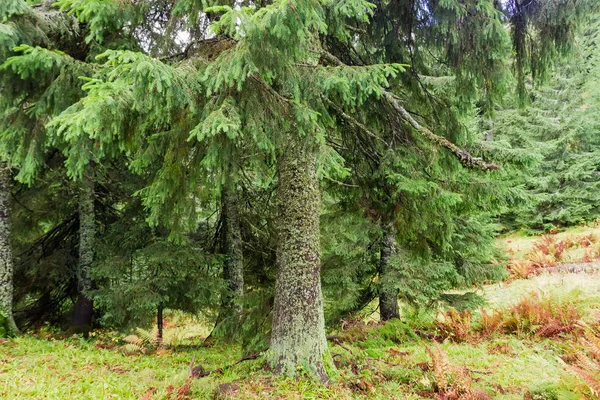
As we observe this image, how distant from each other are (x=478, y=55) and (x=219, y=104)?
3839mm

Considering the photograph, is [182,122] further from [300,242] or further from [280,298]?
[280,298]

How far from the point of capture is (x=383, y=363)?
17.5 ft

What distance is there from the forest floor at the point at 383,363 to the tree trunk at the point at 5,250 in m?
0.66

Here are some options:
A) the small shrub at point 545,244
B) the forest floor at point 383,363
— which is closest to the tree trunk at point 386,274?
the forest floor at point 383,363

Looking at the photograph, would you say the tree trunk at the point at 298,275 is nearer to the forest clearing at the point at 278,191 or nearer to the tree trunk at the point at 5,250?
the forest clearing at the point at 278,191

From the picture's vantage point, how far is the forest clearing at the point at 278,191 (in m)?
3.62

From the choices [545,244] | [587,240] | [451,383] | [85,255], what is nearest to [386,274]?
[451,383]

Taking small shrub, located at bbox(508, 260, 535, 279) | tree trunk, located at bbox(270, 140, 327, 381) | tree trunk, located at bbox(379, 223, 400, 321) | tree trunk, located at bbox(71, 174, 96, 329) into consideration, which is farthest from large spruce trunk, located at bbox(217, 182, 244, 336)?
small shrub, located at bbox(508, 260, 535, 279)

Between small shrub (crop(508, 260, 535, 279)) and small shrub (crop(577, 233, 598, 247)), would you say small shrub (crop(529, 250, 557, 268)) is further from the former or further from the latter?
small shrub (crop(577, 233, 598, 247))

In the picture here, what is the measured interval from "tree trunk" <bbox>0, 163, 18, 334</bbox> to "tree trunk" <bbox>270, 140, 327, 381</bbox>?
5117mm

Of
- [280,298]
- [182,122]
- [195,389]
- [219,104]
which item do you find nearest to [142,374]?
[195,389]

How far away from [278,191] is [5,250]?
17.0ft

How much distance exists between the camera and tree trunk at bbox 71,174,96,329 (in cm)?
Answer: 776

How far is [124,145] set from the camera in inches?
149
